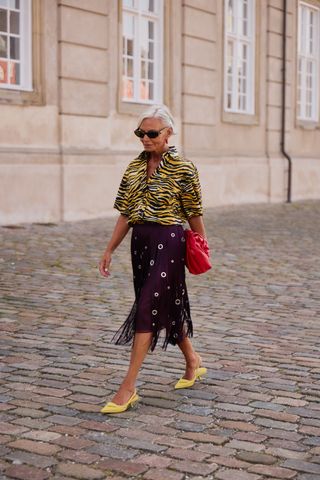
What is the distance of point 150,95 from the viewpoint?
56.5 feet

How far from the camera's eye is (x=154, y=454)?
13.0 feet

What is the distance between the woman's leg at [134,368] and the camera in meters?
4.66

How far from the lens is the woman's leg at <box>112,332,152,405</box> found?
183 inches

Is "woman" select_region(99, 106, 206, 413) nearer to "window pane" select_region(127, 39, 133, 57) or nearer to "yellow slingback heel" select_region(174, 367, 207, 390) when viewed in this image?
"yellow slingback heel" select_region(174, 367, 207, 390)

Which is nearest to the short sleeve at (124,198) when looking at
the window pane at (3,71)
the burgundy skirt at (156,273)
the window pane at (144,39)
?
the burgundy skirt at (156,273)

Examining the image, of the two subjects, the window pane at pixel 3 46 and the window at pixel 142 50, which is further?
the window at pixel 142 50

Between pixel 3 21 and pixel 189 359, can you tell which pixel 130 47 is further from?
pixel 189 359

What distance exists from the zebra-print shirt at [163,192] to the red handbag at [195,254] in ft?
0.34

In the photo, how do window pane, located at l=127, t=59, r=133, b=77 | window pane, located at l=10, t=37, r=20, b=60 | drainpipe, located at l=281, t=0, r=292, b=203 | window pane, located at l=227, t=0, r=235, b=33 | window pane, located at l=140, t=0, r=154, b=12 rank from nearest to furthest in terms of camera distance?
window pane, located at l=10, t=37, r=20, b=60 < window pane, located at l=127, t=59, r=133, b=77 < window pane, located at l=140, t=0, r=154, b=12 < window pane, located at l=227, t=0, r=235, b=33 < drainpipe, located at l=281, t=0, r=292, b=203

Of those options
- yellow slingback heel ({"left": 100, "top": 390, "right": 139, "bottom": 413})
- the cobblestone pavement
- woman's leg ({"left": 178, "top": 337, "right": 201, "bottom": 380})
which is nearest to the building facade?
the cobblestone pavement

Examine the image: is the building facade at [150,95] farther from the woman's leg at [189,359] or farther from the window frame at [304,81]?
the woman's leg at [189,359]

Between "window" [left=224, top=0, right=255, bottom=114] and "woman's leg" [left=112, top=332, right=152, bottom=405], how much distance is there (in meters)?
15.1

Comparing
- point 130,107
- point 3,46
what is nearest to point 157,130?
point 3,46

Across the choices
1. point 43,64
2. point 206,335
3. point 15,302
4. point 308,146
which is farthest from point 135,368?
point 308,146
